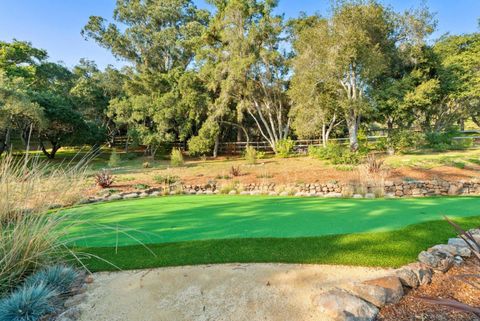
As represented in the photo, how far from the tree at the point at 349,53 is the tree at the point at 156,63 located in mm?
7694

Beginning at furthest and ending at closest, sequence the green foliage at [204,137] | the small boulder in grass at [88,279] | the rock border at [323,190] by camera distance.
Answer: the green foliage at [204,137], the rock border at [323,190], the small boulder in grass at [88,279]

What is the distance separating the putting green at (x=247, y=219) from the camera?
337 cm

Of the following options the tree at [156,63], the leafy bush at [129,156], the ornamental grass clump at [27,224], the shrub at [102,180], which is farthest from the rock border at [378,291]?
the leafy bush at [129,156]

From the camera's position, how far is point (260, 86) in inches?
693

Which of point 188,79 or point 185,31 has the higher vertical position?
point 185,31

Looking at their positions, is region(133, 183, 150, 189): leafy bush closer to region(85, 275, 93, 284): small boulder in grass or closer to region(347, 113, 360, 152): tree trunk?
region(85, 275, 93, 284): small boulder in grass

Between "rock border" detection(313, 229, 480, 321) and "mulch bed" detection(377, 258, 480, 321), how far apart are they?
0.05m

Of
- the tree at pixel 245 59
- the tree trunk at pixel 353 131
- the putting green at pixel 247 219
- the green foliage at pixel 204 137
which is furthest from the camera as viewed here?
the green foliage at pixel 204 137

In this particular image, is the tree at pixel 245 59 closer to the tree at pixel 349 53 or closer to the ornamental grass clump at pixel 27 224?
the tree at pixel 349 53


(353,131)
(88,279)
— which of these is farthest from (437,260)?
(353,131)

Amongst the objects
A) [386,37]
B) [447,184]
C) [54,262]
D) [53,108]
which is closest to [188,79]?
[53,108]

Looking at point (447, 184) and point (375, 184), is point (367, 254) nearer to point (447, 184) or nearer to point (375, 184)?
point (375, 184)

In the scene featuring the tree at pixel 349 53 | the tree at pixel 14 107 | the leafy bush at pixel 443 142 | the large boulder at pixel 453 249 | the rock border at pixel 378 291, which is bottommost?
the rock border at pixel 378 291

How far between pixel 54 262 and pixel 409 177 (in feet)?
31.8
